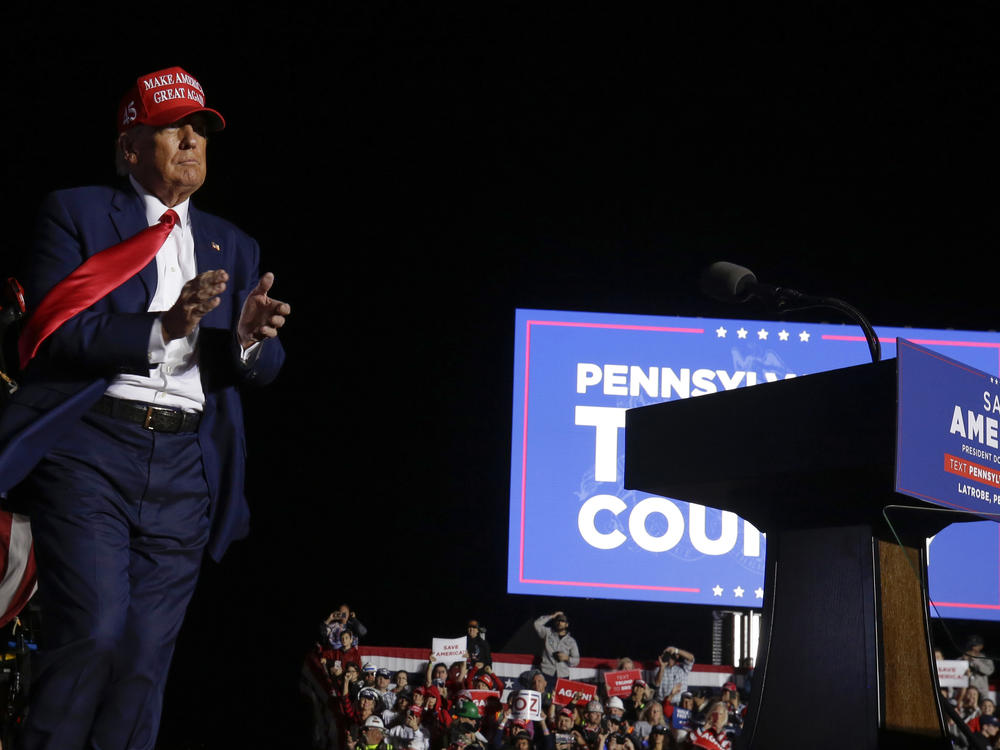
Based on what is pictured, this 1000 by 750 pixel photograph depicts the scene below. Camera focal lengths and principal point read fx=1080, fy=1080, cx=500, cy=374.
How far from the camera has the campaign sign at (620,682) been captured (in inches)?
228

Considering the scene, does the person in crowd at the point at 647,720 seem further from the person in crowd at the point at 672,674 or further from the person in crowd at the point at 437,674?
the person in crowd at the point at 437,674

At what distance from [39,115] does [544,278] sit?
11.3ft

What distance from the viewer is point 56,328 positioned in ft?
5.15

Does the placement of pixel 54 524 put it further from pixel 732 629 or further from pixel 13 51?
pixel 732 629

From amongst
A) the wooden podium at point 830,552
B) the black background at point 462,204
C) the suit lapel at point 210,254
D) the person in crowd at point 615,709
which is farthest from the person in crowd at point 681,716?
the suit lapel at point 210,254

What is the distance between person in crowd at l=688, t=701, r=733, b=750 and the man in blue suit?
4.21 m

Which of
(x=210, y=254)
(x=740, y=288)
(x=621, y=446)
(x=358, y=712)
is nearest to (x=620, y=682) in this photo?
(x=621, y=446)

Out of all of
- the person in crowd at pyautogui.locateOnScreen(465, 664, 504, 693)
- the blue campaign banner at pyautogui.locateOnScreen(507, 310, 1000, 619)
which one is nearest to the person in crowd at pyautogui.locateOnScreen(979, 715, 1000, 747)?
the blue campaign banner at pyautogui.locateOnScreen(507, 310, 1000, 619)

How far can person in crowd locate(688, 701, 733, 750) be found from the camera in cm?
538

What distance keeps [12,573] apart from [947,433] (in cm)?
227

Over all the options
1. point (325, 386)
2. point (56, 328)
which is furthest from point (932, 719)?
point (325, 386)

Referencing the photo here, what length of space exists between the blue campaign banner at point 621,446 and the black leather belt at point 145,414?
15.1 ft

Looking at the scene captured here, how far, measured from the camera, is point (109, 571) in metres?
1.51

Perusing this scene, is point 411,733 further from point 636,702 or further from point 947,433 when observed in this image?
point 947,433
